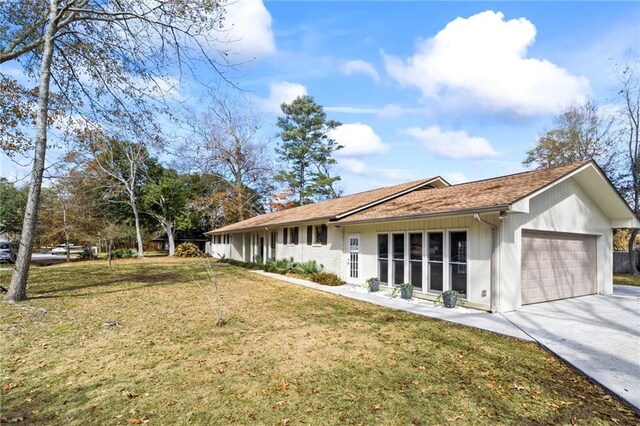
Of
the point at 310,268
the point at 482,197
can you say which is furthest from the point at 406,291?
the point at 310,268

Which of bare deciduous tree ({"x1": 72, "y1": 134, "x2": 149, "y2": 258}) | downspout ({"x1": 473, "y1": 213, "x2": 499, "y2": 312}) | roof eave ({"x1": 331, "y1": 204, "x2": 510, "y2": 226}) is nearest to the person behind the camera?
roof eave ({"x1": 331, "y1": 204, "x2": 510, "y2": 226})

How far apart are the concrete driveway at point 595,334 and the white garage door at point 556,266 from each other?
13.5 inches

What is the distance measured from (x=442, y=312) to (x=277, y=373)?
211 inches

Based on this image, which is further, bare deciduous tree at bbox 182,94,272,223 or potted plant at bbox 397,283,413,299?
bare deciduous tree at bbox 182,94,272,223

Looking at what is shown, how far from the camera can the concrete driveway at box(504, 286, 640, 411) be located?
4715mm

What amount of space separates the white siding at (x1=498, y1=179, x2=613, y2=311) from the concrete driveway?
31.4 inches

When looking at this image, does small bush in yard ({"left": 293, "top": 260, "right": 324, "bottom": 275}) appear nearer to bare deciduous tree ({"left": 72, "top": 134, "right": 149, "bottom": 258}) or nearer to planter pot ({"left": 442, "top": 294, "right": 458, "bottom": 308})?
planter pot ({"left": 442, "top": 294, "right": 458, "bottom": 308})

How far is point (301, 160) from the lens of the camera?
3806cm

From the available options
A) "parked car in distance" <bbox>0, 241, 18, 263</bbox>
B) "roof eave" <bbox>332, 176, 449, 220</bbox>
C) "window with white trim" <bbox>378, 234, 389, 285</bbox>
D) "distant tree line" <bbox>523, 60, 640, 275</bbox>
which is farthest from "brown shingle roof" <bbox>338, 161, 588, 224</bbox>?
"parked car in distance" <bbox>0, 241, 18, 263</bbox>

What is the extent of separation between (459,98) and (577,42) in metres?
6.74

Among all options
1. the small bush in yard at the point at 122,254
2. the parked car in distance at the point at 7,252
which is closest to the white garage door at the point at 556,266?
the parked car in distance at the point at 7,252

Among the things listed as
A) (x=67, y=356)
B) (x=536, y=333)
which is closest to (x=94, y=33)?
(x=67, y=356)

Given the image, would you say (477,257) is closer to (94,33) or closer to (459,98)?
(459,98)

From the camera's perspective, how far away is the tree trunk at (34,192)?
9.03m
